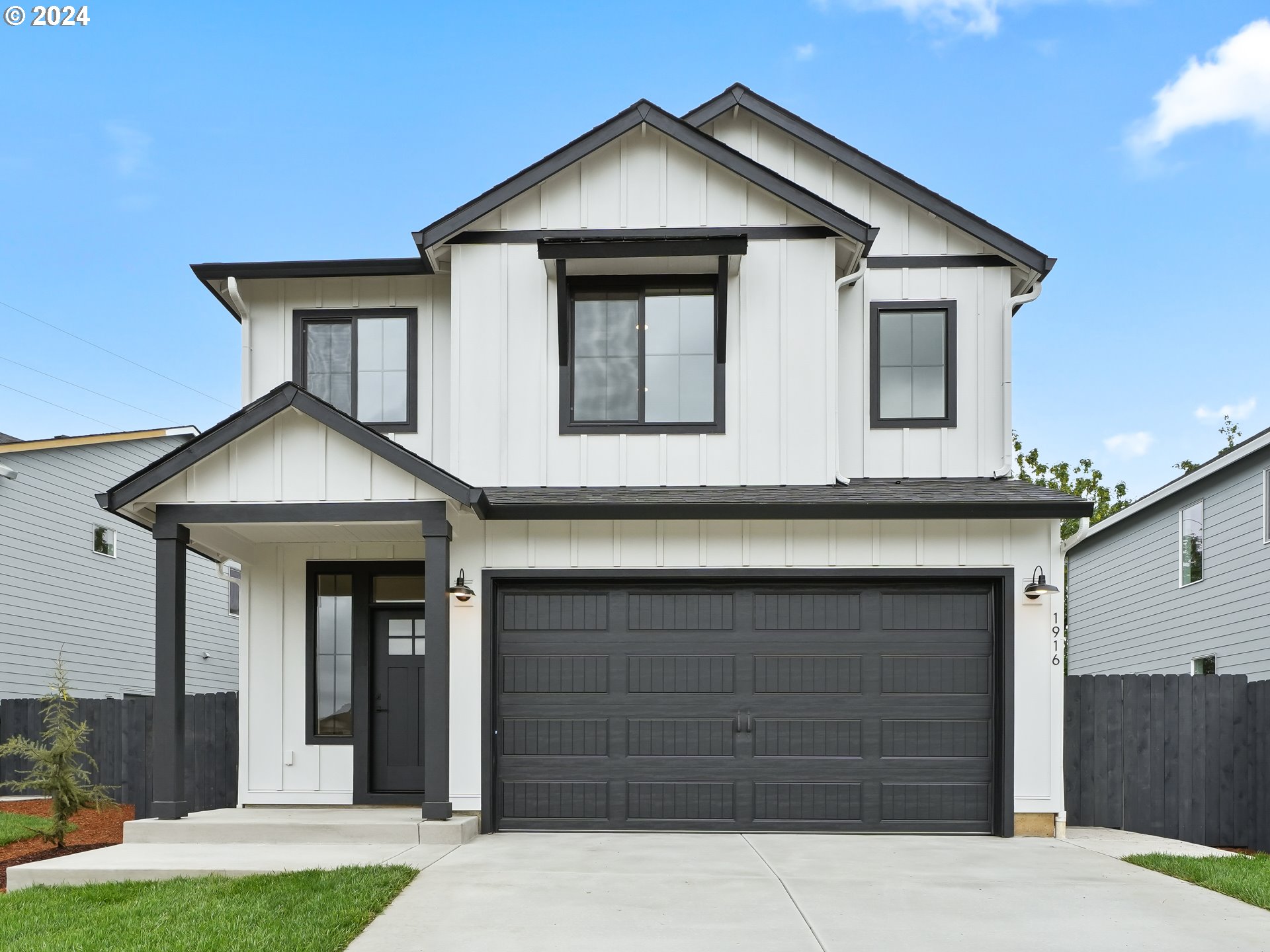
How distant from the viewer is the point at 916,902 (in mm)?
7145

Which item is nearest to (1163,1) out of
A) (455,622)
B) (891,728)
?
(891,728)

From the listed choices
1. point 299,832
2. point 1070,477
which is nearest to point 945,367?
point 299,832

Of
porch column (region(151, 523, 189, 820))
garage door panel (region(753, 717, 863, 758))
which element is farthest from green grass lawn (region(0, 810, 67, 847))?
garage door panel (region(753, 717, 863, 758))

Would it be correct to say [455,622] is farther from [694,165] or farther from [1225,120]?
[1225,120]

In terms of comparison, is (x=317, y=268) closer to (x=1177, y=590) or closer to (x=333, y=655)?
(x=333, y=655)

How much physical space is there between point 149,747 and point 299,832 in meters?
3.59

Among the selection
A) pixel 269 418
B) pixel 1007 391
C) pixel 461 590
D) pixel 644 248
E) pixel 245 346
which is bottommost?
pixel 461 590

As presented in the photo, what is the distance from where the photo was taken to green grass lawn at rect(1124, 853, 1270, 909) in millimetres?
7469

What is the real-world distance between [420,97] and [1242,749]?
26971 millimetres

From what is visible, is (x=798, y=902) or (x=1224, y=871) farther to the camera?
(x=1224, y=871)

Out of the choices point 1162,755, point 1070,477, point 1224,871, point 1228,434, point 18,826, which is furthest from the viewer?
point 1228,434

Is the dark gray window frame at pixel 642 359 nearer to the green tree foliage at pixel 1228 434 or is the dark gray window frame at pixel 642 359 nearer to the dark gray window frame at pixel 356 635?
the dark gray window frame at pixel 356 635

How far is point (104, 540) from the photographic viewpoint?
Answer: 1925 centimetres

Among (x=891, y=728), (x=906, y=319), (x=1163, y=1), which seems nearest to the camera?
(x=891, y=728)
